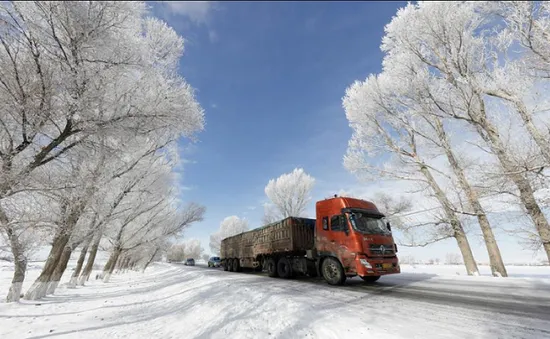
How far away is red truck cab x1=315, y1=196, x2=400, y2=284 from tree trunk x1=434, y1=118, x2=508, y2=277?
434cm

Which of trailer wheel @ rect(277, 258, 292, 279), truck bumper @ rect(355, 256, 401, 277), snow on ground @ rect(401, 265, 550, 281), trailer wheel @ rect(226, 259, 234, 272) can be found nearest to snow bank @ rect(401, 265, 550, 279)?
snow on ground @ rect(401, 265, 550, 281)

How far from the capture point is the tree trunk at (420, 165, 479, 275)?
13305 millimetres

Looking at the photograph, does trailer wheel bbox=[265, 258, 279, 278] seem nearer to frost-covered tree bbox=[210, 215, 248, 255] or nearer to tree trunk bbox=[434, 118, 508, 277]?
tree trunk bbox=[434, 118, 508, 277]

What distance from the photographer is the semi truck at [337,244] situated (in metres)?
8.98

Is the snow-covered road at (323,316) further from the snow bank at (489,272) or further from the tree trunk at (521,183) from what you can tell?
the snow bank at (489,272)

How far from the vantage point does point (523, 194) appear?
371 inches

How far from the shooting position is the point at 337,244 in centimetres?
973

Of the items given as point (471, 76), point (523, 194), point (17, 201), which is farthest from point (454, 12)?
point (17, 201)

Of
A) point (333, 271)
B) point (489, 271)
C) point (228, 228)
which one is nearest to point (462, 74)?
point (333, 271)

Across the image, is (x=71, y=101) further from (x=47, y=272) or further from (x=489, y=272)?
(x=489, y=272)

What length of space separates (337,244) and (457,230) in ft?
→ 28.5

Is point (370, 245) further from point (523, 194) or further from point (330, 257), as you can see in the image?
point (523, 194)

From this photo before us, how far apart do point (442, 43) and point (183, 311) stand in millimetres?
14205

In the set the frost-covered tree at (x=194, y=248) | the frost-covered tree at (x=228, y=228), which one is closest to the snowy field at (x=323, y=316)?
the frost-covered tree at (x=228, y=228)
